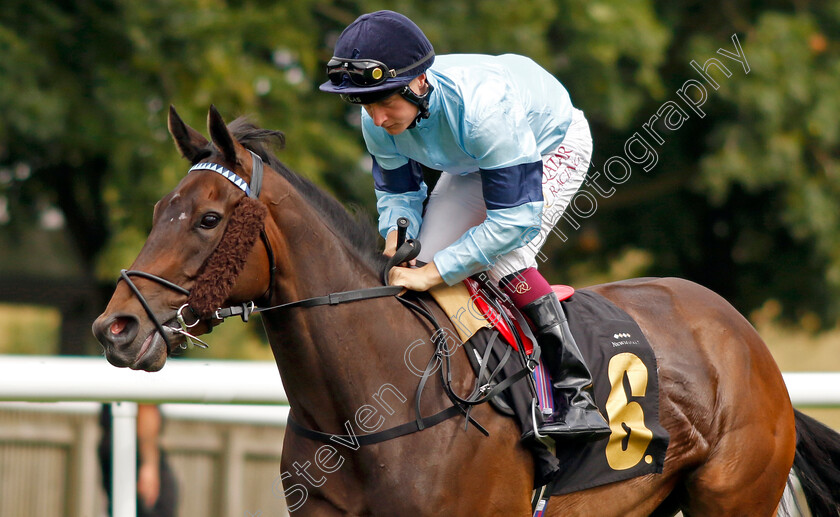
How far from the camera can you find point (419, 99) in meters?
3.05

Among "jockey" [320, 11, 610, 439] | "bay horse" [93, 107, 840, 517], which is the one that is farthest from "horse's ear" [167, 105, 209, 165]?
"jockey" [320, 11, 610, 439]

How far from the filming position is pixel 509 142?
3064 millimetres

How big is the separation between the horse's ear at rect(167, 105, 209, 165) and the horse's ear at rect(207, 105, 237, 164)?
10 centimetres

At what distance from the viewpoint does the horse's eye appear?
8.88 ft

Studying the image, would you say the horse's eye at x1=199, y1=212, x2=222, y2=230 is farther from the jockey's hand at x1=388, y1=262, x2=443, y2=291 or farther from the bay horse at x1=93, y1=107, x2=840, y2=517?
the jockey's hand at x1=388, y1=262, x2=443, y2=291

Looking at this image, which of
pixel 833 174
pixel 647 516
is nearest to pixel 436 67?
pixel 647 516

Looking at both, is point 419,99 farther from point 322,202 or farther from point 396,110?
point 322,202

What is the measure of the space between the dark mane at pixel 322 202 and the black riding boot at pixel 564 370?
0.58m

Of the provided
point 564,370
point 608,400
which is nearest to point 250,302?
point 564,370

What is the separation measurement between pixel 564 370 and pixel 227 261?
48.6 inches

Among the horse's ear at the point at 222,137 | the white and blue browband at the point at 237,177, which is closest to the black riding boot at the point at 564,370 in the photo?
the white and blue browband at the point at 237,177

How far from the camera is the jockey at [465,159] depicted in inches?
118

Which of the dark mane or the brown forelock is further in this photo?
the dark mane

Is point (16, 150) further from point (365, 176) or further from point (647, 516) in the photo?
point (647, 516)
